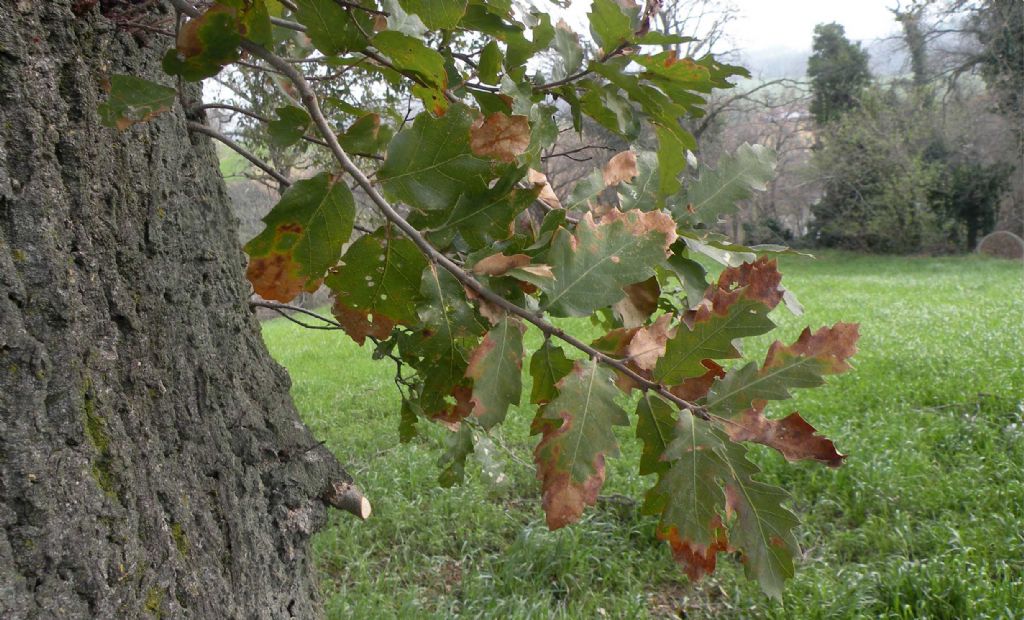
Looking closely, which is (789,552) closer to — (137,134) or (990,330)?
(137,134)

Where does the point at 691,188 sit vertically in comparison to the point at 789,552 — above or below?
above

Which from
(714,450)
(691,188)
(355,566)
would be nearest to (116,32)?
(691,188)

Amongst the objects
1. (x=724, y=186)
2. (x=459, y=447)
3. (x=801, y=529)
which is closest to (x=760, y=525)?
(x=724, y=186)

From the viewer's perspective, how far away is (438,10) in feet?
2.53

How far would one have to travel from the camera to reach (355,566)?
3.44 meters

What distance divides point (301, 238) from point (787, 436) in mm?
545

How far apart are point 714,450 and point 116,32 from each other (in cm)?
100

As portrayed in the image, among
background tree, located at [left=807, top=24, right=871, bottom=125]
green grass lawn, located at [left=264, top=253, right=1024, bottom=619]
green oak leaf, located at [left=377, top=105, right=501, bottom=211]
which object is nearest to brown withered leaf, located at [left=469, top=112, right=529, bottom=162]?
green oak leaf, located at [left=377, top=105, right=501, bottom=211]

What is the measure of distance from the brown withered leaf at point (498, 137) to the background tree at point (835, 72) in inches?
1004

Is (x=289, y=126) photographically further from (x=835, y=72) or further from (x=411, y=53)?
(x=835, y=72)

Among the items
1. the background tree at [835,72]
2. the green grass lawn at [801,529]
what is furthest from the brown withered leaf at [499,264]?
the background tree at [835,72]

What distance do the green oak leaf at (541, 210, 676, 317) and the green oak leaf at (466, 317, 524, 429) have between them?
0.06m

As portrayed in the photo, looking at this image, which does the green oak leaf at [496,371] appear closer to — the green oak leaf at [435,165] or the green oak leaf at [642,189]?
the green oak leaf at [435,165]

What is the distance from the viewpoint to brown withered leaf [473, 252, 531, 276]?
28.2 inches
